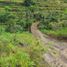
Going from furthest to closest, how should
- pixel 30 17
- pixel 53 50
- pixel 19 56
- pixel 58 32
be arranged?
pixel 30 17, pixel 58 32, pixel 53 50, pixel 19 56

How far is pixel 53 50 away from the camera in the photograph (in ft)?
114

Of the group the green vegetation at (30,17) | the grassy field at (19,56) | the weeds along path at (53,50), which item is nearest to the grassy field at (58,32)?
the green vegetation at (30,17)

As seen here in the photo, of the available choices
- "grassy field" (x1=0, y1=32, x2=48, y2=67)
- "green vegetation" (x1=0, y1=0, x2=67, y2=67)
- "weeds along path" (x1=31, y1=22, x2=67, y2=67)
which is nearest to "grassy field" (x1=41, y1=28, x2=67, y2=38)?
"green vegetation" (x1=0, y1=0, x2=67, y2=67)

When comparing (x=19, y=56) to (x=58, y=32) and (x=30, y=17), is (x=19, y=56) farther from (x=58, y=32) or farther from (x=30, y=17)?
(x=30, y=17)

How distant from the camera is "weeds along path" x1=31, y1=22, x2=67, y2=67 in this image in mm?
27969

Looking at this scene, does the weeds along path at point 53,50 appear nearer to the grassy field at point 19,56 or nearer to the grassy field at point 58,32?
the grassy field at point 58,32

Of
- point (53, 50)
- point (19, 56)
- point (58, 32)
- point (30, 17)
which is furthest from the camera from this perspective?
point (30, 17)

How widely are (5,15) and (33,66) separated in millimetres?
31010

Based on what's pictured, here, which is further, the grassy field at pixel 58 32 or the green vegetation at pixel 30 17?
A: the grassy field at pixel 58 32

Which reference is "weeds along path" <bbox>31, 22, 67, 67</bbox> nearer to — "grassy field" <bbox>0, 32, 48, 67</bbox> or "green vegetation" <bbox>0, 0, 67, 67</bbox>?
"green vegetation" <bbox>0, 0, 67, 67</bbox>

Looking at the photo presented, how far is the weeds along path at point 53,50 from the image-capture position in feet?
91.8

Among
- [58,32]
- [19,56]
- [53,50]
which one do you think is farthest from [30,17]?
[19,56]

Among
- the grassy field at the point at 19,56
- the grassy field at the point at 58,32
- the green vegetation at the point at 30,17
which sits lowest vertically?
the grassy field at the point at 58,32

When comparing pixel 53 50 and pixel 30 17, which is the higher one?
pixel 53 50
